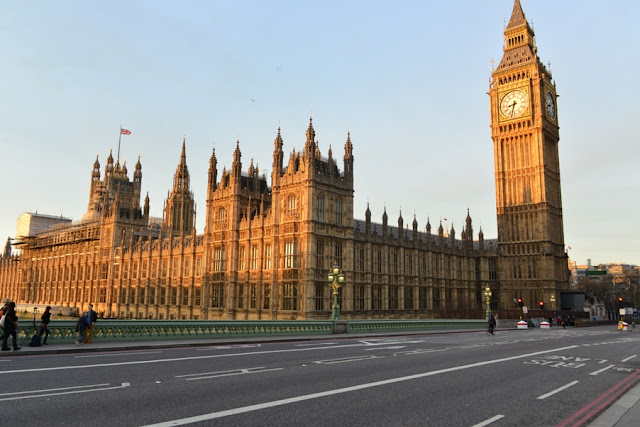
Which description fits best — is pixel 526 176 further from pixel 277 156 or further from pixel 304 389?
pixel 304 389

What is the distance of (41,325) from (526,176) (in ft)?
251

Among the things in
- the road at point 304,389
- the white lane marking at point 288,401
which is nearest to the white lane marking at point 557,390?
the road at point 304,389

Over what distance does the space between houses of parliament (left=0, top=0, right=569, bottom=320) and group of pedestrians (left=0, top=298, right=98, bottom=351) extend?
26.9 metres

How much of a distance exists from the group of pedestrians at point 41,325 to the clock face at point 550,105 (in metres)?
80.6

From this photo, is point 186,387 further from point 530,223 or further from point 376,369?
point 530,223

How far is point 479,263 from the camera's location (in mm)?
77938

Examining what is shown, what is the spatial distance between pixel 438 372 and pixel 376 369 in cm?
190

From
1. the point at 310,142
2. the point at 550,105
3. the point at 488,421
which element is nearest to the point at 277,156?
the point at 310,142

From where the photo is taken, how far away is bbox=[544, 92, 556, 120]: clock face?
8239cm

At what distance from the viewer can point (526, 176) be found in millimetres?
80188

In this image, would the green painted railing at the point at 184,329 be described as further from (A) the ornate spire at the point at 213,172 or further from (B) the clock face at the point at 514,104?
(B) the clock face at the point at 514,104

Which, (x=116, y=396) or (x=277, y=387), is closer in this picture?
(x=116, y=396)

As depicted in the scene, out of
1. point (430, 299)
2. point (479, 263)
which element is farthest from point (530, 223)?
point (430, 299)

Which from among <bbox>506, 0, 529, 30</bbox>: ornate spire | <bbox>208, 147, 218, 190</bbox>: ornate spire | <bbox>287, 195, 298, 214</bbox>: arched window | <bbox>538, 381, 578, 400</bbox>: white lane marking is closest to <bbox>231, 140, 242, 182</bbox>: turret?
<bbox>208, 147, 218, 190</bbox>: ornate spire
